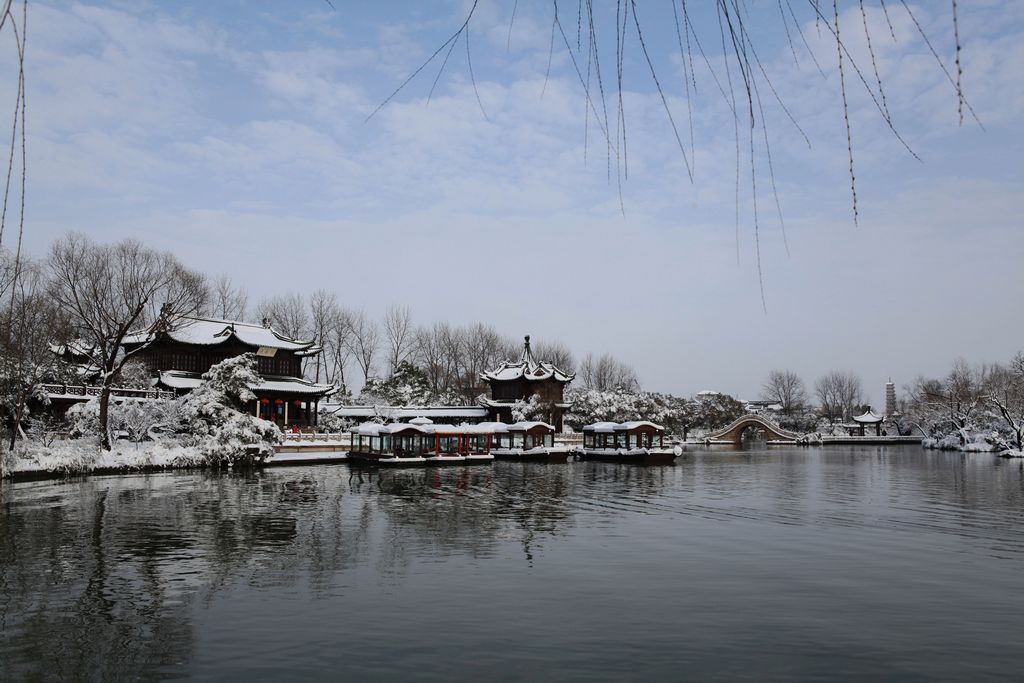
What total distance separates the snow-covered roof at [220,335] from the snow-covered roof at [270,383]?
2.26m

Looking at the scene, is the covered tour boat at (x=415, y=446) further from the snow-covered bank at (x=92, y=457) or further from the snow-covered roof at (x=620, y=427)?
the snow-covered bank at (x=92, y=457)

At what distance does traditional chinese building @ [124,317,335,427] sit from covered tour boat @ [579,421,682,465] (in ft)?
63.4

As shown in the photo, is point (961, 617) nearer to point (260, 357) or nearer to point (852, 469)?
point (852, 469)

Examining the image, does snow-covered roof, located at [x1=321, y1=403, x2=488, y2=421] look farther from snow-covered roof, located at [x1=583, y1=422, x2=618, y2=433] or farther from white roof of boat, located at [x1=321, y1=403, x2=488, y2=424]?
snow-covered roof, located at [x1=583, y1=422, x2=618, y2=433]

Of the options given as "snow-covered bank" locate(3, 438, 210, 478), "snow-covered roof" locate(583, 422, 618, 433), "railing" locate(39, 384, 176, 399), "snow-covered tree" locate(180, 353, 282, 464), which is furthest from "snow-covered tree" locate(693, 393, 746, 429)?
"snow-covered bank" locate(3, 438, 210, 478)

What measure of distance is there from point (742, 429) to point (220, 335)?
57335 mm

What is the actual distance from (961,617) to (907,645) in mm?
1963

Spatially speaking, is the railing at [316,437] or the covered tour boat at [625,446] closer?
the railing at [316,437]

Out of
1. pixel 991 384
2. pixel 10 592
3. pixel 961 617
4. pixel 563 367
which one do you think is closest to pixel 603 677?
pixel 961 617

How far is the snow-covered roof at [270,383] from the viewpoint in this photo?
45.0m

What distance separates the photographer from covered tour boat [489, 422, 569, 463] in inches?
1857

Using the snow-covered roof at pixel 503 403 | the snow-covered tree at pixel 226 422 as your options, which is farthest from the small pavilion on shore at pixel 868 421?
the snow-covered tree at pixel 226 422

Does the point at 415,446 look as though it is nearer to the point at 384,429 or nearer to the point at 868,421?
the point at 384,429

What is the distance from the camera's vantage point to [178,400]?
37656 mm
